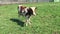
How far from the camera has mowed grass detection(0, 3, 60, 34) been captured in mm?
13780

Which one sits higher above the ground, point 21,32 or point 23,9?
point 23,9

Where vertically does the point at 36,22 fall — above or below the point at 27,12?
below

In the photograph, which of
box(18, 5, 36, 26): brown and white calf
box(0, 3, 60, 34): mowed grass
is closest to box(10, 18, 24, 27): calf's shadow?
box(0, 3, 60, 34): mowed grass

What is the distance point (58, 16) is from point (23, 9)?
2611mm

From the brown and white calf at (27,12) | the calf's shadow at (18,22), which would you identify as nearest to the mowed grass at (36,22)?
the calf's shadow at (18,22)

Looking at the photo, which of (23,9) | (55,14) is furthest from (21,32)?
(55,14)

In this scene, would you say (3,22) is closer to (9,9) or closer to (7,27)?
(7,27)

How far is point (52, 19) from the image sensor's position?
15.6 meters

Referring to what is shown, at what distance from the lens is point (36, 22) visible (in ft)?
49.5

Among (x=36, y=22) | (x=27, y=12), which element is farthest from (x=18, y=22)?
(x=27, y=12)

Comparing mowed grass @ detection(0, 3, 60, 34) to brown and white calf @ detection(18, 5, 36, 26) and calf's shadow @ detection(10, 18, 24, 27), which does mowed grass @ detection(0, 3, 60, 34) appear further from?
brown and white calf @ detection(18, 5, 36, 26)

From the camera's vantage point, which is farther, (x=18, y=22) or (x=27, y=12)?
(x=18, y=22)

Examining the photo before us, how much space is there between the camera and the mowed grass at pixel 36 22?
13780 millimetres

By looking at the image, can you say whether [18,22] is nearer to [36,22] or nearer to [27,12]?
[36,22]
